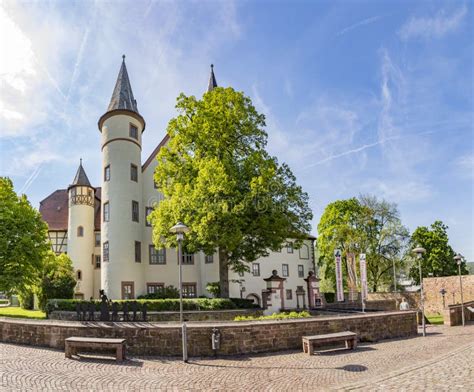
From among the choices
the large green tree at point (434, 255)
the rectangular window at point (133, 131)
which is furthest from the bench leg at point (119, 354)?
the large green tree at point (434, 255)

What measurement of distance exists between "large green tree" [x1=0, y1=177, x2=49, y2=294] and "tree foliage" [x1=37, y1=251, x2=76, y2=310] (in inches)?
32.5

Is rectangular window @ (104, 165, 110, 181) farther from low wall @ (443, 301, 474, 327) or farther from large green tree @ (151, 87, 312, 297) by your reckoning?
low wall @ (443, 301, 474, 327)

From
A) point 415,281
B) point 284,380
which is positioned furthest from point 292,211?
point 415,281

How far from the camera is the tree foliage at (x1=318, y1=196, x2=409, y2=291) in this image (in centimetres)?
4394

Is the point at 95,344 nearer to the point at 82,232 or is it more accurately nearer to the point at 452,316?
the point at 452,316

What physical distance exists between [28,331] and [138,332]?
13.8 feet

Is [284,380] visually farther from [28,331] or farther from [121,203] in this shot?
[121,203]

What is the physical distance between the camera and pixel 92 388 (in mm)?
8547

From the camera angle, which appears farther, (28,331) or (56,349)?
(28,331)

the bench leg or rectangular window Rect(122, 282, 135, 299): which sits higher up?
rectangular window Rect(122, 282, 135, 299)

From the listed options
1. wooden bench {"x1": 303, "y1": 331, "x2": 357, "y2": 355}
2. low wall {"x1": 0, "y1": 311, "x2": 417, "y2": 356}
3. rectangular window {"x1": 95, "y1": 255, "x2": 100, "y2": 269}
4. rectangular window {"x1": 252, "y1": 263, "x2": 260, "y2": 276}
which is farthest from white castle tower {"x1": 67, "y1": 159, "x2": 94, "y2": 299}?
wooden bench {"x1": 303, "y1": 331, "x2": 357, "y2": 355}

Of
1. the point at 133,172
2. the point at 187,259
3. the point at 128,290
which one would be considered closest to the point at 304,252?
the point at 187,259

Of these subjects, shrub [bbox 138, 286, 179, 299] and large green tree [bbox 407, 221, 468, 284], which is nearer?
shrub [bbox 138, 286, 179, 299]

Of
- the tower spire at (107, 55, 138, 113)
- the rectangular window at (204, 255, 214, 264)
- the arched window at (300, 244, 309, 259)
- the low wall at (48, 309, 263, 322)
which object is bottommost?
the low wall at (48, 309, 263, 322)
